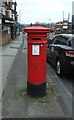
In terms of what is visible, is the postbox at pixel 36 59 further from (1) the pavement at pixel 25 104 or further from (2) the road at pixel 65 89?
(2) the road at pixel 65 89

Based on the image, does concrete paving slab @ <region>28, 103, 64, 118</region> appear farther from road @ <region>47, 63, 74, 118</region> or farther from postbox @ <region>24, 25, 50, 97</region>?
postbox @ <region>24, 25, 50, 97</region>

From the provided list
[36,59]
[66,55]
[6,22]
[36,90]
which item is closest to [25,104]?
[36,90]

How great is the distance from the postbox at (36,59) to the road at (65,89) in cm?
61

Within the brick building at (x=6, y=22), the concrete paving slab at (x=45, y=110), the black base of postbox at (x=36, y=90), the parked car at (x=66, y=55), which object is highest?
the brick building at (x=6, y=22)

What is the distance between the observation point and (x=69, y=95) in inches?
192

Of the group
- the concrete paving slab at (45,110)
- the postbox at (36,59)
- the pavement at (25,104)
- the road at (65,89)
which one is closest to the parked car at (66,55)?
the road at (65,89)

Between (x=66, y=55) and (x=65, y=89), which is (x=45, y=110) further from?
(x=66, y=55)

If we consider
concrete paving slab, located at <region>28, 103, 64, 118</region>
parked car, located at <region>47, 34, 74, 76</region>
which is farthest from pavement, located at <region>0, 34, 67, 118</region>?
parked car, located at <region>47, 34, 74, 76</region>

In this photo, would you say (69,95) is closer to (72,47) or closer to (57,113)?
(57,113)

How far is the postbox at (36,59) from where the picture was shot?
4090 mm

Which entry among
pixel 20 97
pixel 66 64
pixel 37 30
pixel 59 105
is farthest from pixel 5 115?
pixel 66 64

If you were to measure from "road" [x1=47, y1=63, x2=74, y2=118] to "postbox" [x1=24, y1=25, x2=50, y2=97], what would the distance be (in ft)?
2.00

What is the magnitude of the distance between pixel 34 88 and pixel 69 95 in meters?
1.14

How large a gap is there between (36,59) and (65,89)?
171cm
